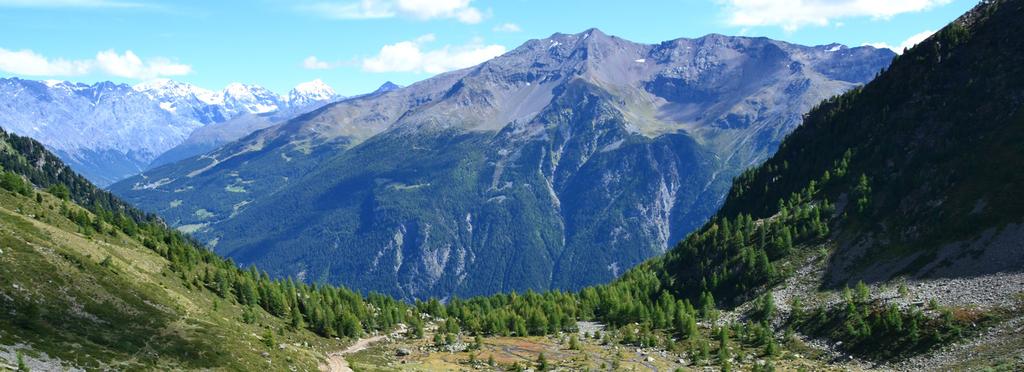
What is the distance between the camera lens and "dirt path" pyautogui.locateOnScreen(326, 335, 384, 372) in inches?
4030

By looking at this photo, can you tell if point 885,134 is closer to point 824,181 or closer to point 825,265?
point 824,181

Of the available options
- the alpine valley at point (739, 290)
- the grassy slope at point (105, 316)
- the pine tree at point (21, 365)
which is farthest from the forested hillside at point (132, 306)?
the pine tree at point (21, 365)

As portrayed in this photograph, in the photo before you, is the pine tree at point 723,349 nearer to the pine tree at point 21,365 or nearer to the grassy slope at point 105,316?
the grassy slope at point 105,316

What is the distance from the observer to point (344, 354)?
115938 mm

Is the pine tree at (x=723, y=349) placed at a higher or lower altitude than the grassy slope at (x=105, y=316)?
lower

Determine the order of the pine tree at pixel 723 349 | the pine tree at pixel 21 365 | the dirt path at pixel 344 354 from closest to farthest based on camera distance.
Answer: the pine tree at pixel 21 365
the dirt path at pixel 344 354
the pine tree at pixel 723 349

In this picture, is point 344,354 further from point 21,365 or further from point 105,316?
point 21,365

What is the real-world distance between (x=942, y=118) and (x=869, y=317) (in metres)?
75.9

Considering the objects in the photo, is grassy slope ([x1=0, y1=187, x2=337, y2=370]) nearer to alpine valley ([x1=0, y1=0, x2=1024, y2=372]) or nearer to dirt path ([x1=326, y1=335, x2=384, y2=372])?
alpine valley ([x1=0, y1=0, x2=1024, y2=372])

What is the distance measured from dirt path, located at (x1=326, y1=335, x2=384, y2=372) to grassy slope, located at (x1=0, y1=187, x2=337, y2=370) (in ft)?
8.23

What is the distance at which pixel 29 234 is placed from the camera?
98375mm

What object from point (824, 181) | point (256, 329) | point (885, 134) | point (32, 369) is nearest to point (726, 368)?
point (256, 329)

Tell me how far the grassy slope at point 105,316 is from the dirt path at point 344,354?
251 cm

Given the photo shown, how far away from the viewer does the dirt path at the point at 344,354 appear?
102369mm
